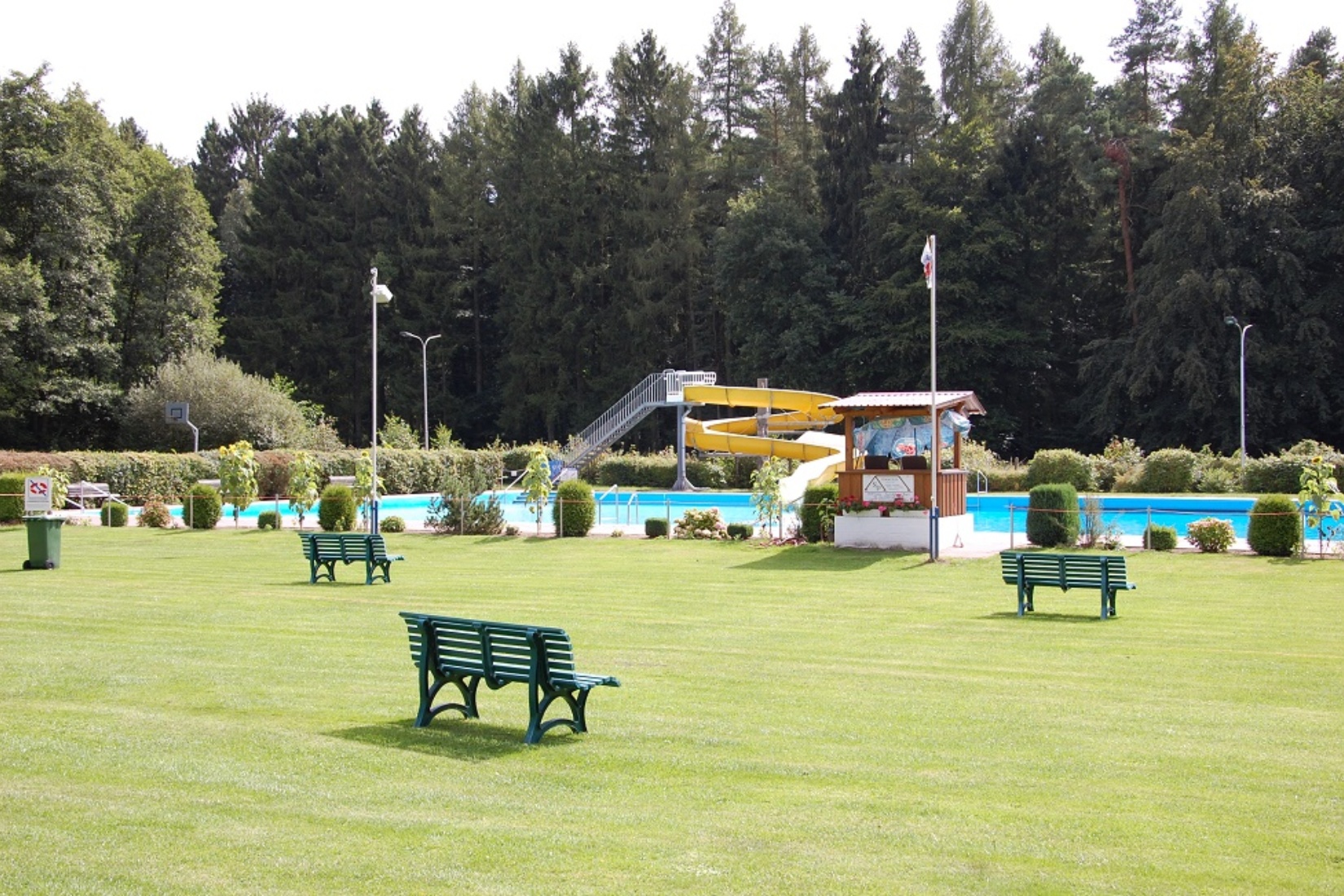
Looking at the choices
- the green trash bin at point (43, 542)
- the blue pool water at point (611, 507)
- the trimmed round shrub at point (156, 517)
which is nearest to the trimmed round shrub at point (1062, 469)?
the blue pool water at point (611, 507)

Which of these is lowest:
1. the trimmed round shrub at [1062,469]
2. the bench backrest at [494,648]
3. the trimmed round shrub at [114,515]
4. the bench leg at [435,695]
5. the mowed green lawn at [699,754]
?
the mowed green lawn at [699,754]

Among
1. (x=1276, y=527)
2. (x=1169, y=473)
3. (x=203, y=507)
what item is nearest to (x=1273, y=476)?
(x=1169, y=473)

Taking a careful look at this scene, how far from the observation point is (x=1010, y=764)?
8.27m

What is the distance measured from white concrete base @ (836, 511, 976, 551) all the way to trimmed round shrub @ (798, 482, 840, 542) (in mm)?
824

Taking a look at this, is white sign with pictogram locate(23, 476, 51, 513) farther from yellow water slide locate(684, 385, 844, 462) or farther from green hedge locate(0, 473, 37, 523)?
yellow water slide locate(684, 385, 844, 462)

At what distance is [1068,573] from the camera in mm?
16297

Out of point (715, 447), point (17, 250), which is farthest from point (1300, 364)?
point (17, 250)

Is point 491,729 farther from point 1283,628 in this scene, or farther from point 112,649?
point 1283,628

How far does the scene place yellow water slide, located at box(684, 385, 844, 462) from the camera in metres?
43.9

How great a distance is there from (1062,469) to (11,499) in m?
31.1

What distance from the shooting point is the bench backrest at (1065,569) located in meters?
16.0

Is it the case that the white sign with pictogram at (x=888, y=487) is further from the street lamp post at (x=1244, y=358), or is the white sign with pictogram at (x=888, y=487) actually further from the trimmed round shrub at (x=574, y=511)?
the street lamp post at (x=1244, y=358)

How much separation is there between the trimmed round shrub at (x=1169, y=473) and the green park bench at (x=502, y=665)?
34.1 meters

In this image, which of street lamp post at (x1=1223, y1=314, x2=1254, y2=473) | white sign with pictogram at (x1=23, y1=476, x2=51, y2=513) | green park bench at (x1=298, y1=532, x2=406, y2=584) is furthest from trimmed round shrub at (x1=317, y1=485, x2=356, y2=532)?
street lamp post at (x1=1223, y1=314, x2=1254, y2=473)
